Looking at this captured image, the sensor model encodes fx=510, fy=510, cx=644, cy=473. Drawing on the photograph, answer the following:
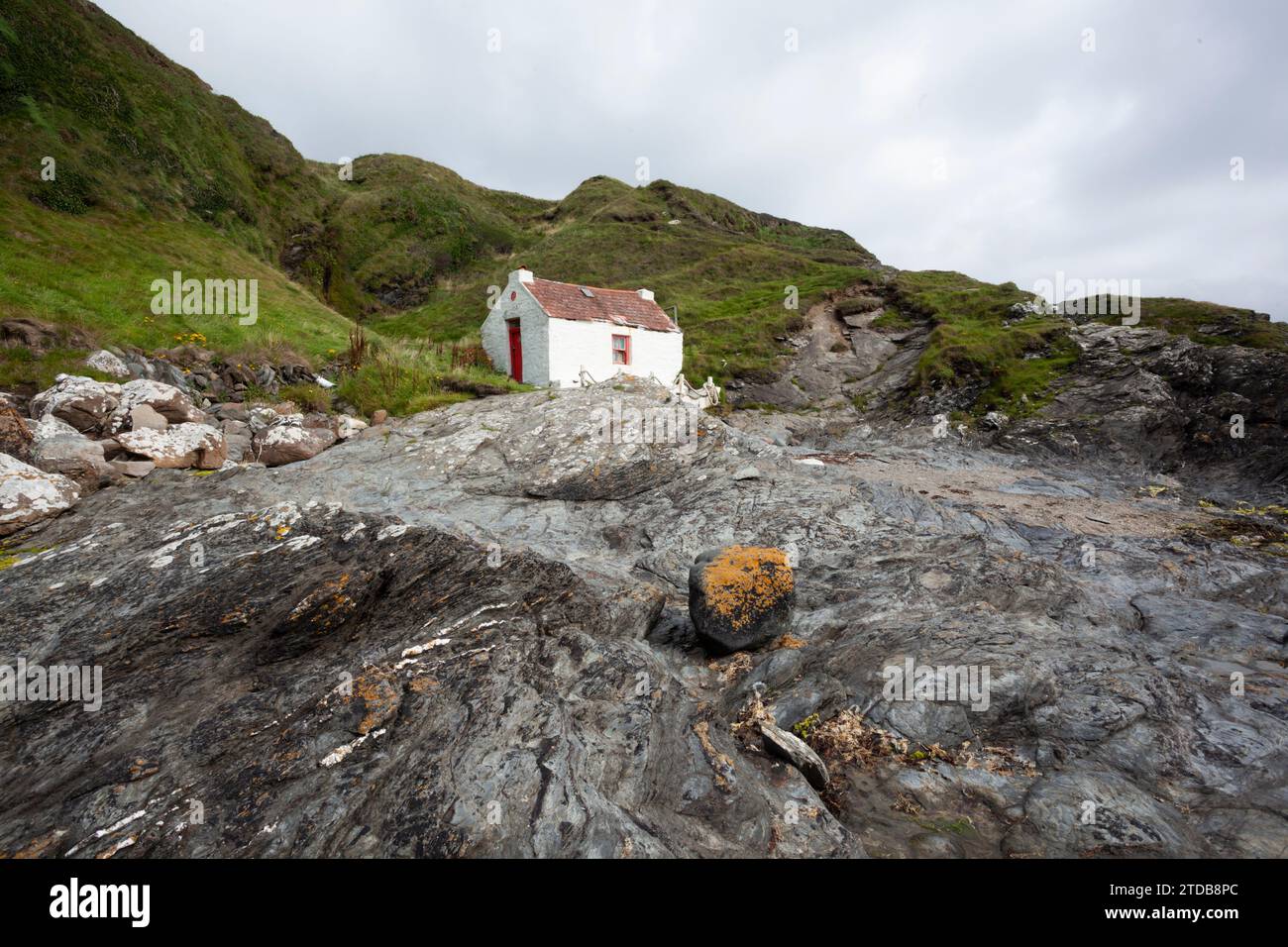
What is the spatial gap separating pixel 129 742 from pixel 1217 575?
66.2 feet

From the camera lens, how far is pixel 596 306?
1277 inches

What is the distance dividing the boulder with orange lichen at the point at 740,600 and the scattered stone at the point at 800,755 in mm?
2158

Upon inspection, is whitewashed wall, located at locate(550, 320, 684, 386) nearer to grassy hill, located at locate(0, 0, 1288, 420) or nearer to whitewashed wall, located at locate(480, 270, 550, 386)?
whitewashed wall, located at locate(480, 270, 550, 386)

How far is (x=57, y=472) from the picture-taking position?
9.77 m

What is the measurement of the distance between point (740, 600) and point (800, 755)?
2665 mm

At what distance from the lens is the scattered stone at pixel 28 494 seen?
840 centimetres

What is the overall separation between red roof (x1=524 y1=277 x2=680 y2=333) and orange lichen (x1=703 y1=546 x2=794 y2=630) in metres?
23.4

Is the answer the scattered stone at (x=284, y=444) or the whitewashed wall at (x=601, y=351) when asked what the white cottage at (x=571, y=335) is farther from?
the scattered stone at (x=284, y=444)

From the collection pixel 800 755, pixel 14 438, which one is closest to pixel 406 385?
pixel 14 438

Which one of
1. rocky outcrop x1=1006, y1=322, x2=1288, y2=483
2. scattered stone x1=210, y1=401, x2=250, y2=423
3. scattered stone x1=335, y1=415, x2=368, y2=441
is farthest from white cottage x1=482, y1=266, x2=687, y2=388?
rocky outcrop x1=1006, y1=322, x2=1288, y2=483

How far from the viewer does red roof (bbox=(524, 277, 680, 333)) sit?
A: 30.0m

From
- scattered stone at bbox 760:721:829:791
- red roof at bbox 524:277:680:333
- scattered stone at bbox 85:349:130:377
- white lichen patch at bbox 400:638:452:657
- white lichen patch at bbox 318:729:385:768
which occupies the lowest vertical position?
scattered stone at bbox 760:721:829:791

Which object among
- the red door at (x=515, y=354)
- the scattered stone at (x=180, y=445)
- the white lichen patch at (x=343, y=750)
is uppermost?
the red door at (x=515, y=354)

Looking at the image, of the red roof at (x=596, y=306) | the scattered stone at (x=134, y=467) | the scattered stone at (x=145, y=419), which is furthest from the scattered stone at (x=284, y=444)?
the red roof at (x=596, y=306)
